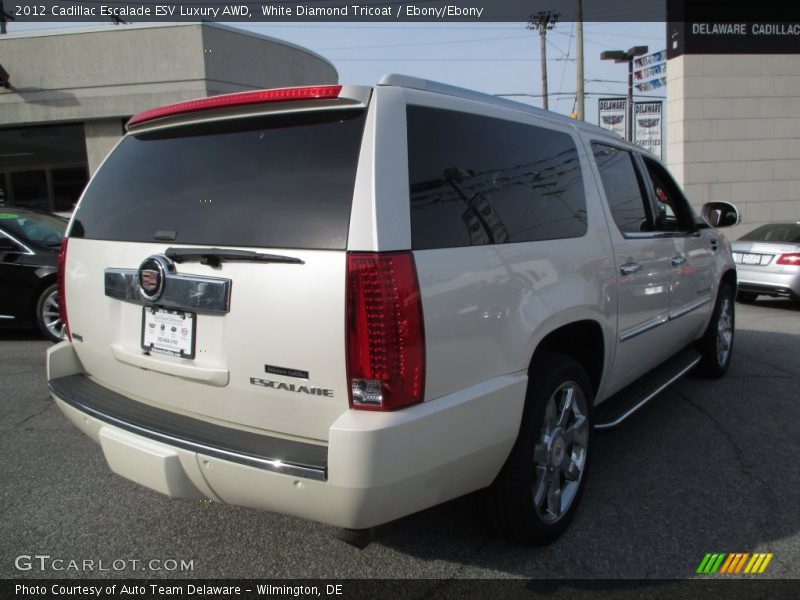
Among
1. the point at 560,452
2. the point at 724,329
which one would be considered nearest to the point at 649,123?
the point at 724,329

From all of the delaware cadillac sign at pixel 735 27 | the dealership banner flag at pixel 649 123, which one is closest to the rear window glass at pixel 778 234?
the delaware cadillac sign at pixel 735 27

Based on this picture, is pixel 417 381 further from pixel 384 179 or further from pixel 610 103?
pixel 610 103

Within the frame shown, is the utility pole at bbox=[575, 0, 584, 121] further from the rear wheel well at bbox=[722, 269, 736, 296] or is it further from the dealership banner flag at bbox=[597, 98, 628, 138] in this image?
the rear wheel well at bbox=[722, 269, 736, 296]

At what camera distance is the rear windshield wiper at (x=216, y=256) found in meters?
2.21

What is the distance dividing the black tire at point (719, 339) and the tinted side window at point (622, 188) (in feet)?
5.92

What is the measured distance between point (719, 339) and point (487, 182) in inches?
149

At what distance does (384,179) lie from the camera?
215 cm

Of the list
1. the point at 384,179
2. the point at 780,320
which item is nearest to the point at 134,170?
the point at 384,179

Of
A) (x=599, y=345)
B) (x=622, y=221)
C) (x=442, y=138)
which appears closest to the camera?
(x=442, y=138)

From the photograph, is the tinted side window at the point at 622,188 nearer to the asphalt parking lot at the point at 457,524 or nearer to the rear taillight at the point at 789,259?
the asphalt parking lot at the point at 457,524

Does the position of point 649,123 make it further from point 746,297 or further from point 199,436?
point 199,436

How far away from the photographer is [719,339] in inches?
215

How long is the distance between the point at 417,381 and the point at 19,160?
19172mm

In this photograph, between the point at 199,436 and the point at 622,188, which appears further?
the point at 622,188
